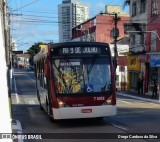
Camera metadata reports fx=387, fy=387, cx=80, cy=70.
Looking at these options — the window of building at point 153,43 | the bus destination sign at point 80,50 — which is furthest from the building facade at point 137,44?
the bus destination sign at point 80,50

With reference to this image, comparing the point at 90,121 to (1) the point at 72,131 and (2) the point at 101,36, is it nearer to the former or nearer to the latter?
(1) the point at 72,131

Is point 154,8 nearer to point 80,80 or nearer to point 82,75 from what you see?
point 82,75

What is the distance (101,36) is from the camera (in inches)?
3019

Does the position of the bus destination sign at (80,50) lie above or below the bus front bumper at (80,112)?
above

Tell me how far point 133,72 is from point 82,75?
118 ft

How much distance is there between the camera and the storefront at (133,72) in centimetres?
4556

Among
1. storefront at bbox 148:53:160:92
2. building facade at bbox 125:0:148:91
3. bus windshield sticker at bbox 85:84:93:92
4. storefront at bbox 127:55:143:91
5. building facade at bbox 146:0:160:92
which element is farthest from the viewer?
storefront at bbox 127:55:143:91

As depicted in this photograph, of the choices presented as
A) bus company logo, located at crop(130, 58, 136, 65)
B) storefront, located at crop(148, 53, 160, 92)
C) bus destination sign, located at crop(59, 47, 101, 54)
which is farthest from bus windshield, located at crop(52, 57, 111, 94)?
bus company logo, located at crop(130, 58, 136, 65)

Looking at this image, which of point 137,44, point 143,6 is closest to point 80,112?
point 143,6

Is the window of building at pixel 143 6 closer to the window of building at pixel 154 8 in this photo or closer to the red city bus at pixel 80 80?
the window of building at pixel 154 8

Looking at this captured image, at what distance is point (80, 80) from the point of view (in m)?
13.2

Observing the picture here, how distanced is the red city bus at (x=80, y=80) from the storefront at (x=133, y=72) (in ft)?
103

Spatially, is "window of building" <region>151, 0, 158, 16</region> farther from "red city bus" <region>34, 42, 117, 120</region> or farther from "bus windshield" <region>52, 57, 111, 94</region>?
"bus windshield" <region>52, 57, 111, 94</region>

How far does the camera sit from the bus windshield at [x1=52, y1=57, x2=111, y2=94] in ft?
43.0
